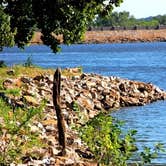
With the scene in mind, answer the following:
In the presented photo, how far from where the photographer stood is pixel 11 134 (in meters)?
21.3

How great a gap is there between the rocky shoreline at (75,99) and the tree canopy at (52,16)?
275 centimetres

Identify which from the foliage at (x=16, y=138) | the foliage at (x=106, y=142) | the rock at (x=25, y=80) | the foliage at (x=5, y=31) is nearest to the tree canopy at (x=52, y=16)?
the foliage at (x=5, y=31)

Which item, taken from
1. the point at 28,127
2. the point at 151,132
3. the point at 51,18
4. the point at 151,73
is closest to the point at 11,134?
the point at 28,127

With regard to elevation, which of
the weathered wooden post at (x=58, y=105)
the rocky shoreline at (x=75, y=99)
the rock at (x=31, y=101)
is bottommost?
the rocky shoreline at (x=75, y=99)

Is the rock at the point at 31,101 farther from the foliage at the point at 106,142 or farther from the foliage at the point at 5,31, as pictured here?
the foliage at the point at 5,31

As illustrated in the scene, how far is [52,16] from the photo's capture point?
4178cm

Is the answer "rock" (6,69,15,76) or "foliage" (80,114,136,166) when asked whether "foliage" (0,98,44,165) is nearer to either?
"foliage" (80,114,136,166)

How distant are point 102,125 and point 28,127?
3.17 meters

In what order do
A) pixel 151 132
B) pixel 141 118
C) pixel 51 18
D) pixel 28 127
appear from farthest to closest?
1. pixel 51 18
2. pixel 141 118
3. pixel 151 132
4. pixel 28 127

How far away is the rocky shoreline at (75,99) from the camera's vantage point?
21.4 m

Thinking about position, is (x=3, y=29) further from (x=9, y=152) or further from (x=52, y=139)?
(x=9, y=152)

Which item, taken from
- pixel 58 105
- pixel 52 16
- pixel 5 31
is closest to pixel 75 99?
pixel 5 31

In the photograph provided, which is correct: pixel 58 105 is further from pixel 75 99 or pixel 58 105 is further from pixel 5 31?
pixel 5 31

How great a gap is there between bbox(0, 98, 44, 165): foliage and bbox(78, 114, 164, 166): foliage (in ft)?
5.17
